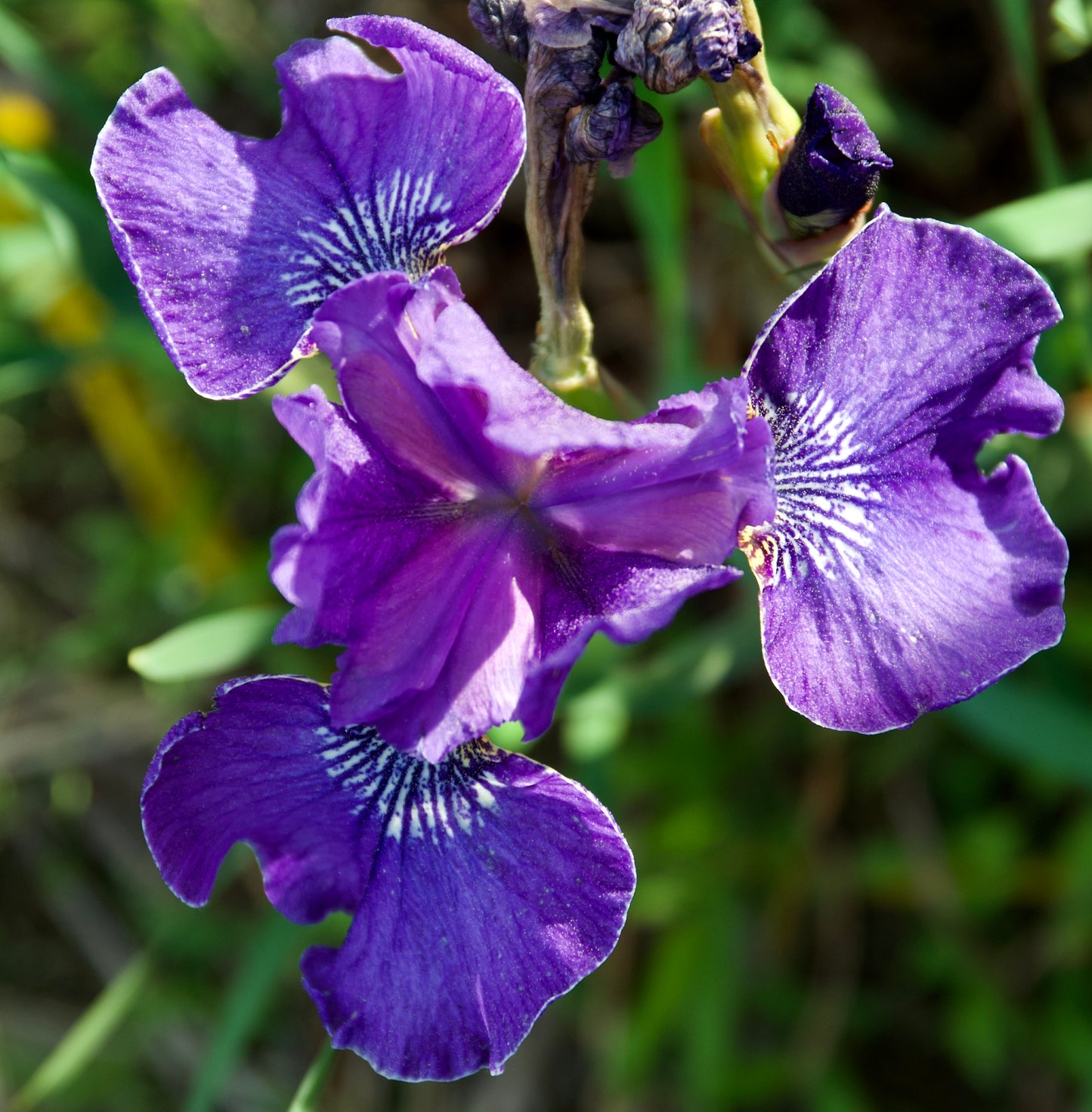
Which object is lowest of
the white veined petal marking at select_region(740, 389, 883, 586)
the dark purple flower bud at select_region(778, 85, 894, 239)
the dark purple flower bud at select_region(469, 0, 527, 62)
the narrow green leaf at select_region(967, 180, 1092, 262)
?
the white veined petal marking at select_region(740, 389, 883, 586)

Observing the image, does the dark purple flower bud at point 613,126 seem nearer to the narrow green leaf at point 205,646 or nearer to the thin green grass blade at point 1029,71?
the thin green grass blade at point 1029,71

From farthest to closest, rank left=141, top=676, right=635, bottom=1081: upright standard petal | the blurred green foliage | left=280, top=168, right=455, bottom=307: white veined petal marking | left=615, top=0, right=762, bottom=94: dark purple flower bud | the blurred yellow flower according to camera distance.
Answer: the blurred yellow flower, the blurred green foliage, left=280, top=168, right=455, bottom=307: white veined petal marking, left=141, top=676, right=635, bottom=1081: upright standard petal, left=615, top=0, right=762, bottom=94: dark purple flower bud

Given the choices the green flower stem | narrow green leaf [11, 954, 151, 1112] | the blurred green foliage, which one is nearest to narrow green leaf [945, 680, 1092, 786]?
the blurred green foliage

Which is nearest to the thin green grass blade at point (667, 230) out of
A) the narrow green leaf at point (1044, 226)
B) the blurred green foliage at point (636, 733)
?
Result: the blurred green foliage at point (636, 733)

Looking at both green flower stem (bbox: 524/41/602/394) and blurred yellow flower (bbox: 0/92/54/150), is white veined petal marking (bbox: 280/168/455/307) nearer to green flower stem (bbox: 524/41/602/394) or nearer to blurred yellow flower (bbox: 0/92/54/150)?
green flower stem (bbox: 524/41/602/394)

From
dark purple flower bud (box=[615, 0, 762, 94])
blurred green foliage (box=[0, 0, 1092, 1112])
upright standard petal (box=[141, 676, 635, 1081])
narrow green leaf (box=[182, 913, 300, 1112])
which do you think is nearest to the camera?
dark purple flower bud (box=[615, 0, 762, 94])

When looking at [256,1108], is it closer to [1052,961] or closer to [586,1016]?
[586,1016]

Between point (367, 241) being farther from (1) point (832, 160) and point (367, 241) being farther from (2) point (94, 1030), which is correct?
(2) point (94, 1030)

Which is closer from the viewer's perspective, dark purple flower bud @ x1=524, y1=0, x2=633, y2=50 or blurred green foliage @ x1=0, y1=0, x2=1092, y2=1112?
dark purple flower bud @ x1=524, y1=0, x2=633, y2=50
